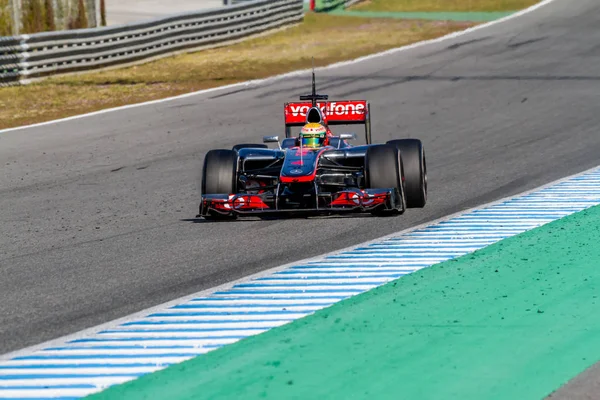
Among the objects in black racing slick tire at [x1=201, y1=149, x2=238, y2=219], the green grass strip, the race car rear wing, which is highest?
the green grass strip

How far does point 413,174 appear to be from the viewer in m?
11.8

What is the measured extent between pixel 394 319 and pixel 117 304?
205 cm

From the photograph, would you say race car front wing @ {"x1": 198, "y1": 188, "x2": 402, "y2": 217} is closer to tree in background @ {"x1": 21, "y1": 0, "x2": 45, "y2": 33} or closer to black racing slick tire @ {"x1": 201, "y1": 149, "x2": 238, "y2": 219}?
black racing slick tire @ {"x1": 201, "y1": 149, "x2": 238, "y2": 219}

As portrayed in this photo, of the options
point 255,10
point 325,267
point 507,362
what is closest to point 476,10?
point 255,10

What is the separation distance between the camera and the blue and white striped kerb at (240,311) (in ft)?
20.5

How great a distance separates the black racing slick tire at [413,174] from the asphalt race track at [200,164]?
5.7 inches

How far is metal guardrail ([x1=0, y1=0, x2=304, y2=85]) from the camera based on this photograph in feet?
78.8

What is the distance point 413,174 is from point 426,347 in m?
5.39

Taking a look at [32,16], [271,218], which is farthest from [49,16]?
[271,218]

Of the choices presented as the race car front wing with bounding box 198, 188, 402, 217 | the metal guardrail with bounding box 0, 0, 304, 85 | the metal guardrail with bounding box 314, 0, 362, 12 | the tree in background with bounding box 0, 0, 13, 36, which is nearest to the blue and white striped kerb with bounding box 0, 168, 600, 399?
the race car front wing with bounding box 198, 188, 402, 217

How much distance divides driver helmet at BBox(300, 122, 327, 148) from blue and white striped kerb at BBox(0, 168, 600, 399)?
1759mm

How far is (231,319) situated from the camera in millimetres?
7383

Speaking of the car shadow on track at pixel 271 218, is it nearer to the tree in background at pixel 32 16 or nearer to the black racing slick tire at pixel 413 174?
the black racing slick tire at pixel 413 174

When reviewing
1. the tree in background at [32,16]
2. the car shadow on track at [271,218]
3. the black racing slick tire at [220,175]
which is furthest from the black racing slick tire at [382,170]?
the tree in background at [32,16]
